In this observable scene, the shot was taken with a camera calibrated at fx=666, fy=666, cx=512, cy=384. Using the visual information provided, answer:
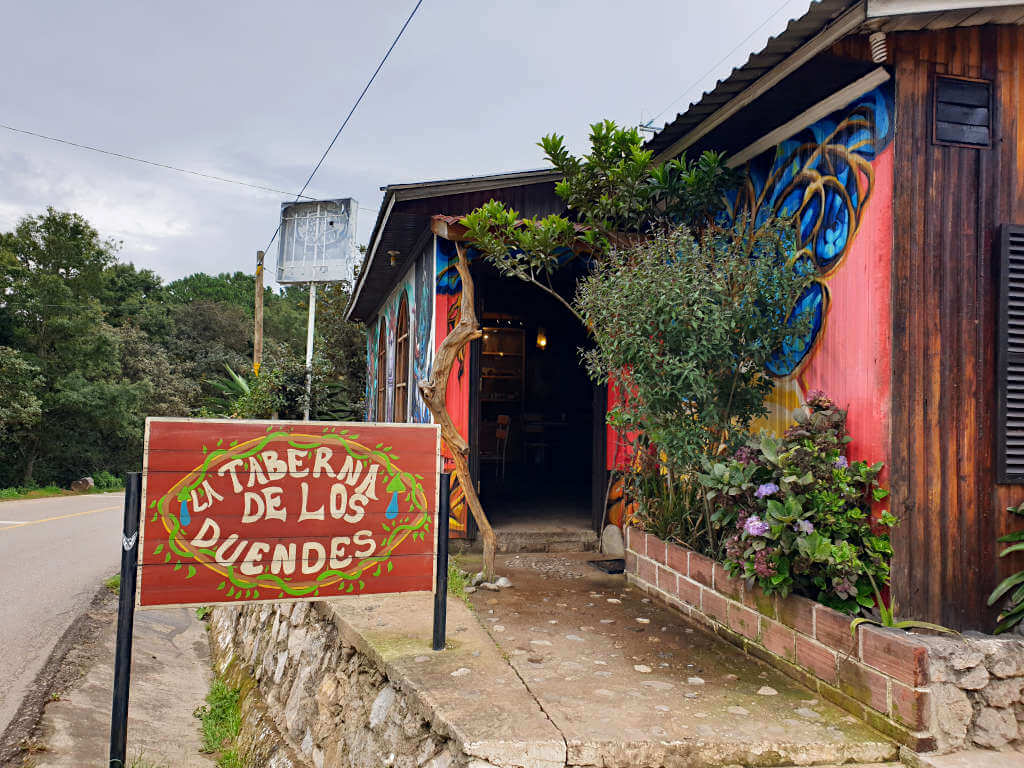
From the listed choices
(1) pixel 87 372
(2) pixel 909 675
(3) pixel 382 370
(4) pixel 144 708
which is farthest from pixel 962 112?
(1) pixel 87 372

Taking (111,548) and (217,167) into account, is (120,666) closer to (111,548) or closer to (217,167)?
(111,548)

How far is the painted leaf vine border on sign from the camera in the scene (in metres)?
2.90

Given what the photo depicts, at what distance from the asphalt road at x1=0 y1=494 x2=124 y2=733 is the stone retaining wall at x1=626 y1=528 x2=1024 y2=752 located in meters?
4.38

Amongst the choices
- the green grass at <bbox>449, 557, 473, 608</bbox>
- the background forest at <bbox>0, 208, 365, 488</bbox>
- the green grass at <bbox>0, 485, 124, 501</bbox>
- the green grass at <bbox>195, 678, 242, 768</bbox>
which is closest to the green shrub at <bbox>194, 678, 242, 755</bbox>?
the green grass at <bbox>195, 678, 242, 768</bbox>

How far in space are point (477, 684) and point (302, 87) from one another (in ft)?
42.8

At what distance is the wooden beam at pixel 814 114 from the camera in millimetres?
3406

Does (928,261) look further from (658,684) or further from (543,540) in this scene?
(543,540)

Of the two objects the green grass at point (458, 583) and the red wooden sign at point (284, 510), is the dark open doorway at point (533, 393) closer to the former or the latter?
the green grass at point (458, 583)

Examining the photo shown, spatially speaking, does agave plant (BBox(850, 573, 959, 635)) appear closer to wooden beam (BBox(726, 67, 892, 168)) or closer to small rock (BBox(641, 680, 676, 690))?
small rock (BBox(641, 680, 676, 690))

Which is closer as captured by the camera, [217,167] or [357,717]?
[357,717]

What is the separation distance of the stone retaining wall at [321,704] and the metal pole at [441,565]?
1.09ft

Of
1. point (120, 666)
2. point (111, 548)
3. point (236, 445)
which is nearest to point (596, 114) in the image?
point (236, 445)

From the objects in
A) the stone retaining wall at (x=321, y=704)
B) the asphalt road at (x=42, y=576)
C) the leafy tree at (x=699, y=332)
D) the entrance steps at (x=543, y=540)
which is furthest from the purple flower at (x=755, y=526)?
the asphalt road at (x=42, y=576)

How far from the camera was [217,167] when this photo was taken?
16406mm
